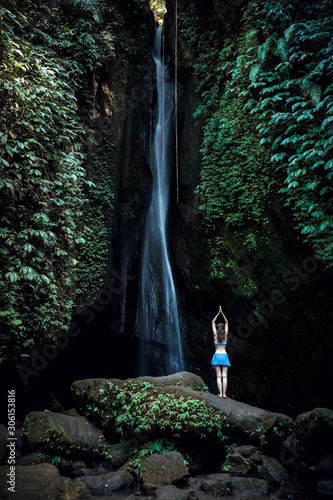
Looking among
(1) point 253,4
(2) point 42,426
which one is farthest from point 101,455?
(1) point 253,4

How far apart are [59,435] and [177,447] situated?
226 centimetres

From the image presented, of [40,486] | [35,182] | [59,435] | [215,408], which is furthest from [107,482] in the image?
[35,182]

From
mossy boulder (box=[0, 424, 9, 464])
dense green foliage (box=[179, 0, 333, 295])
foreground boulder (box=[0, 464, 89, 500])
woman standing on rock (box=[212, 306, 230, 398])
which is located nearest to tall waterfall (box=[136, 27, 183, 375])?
dense green foliage (box=[179, 0, 333, 295])

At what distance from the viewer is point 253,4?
26.6 feet

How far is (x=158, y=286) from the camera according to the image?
33.8ft

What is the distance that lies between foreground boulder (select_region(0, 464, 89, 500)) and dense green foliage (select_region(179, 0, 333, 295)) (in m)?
5.62

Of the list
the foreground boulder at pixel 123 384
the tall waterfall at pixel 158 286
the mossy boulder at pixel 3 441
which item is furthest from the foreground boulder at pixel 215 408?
the tall waterfall at pixel 158 286

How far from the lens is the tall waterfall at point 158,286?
9773 millimetres

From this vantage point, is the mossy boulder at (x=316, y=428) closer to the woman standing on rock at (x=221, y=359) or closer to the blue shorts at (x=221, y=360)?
the woman standing on rock at (x=221, y=359)

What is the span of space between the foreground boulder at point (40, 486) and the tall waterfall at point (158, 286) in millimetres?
5540

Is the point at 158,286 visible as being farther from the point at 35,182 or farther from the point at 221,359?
the point at 35,182

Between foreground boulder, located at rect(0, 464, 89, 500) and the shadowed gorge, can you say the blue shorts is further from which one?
foreground boulder, located at rect(0, 464, 89, 500)

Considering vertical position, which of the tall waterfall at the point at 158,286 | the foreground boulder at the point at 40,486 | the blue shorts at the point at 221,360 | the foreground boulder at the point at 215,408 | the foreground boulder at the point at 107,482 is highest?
the tall waterfall at the point at 158,286

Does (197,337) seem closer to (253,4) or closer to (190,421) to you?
(190,421)
